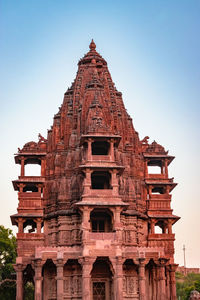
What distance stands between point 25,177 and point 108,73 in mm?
13775

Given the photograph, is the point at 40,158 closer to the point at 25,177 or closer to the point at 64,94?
the point at 25,177

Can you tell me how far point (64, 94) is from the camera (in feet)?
156

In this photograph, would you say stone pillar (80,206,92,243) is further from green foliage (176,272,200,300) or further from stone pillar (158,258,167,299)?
green foliage (176,272,200,300)

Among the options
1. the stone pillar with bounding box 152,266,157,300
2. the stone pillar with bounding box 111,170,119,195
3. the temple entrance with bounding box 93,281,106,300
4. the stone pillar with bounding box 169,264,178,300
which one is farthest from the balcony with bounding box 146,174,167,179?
the temple entrance with bounding box 93,281,106,300

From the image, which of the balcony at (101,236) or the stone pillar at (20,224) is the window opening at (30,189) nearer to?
the stone pillar at (20,224)

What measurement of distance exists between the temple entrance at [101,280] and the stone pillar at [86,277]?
2.82 m

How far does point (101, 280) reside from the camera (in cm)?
3762

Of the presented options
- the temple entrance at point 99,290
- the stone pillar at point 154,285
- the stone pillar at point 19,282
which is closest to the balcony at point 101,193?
the temple entrance at point 99,290

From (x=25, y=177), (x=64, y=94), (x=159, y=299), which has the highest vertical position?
(x=64, y=94)

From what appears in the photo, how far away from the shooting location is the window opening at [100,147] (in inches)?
1607

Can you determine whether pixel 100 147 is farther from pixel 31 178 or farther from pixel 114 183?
pixel 31 178

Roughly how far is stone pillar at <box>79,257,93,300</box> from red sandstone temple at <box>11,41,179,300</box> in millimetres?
66

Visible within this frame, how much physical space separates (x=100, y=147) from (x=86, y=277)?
11.7m

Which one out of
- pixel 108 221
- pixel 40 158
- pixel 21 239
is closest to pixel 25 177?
pixel 40 158
